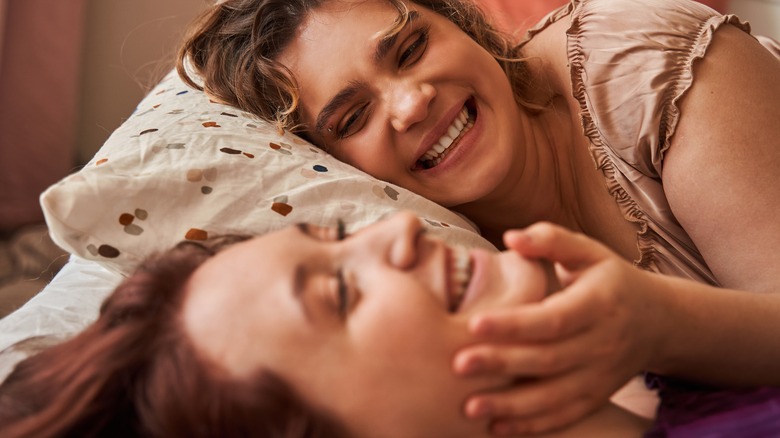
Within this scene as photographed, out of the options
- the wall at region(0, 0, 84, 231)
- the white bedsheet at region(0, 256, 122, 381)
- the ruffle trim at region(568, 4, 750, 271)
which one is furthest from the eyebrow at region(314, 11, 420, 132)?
the wall at region(0, 0, 84, 231)

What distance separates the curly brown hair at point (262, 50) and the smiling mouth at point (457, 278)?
0.64 m

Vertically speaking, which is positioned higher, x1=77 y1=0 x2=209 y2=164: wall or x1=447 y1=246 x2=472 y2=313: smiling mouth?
x1=447 y1=246 x2=472 y2=313: smiling mouth

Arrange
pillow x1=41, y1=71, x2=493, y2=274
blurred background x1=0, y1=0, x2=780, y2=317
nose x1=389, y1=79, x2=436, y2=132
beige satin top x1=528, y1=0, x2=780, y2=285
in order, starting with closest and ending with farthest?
pillow x1=41, y1=71, x2=493, y2=274 → beige satin top x1=528, y1=0, x2=780, y2=285 → nose x1=389, y1=79, x2=436, y2=132 → blurred background x1=0, y1=0, x2=780, y2=317

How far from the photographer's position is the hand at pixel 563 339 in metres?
0.76

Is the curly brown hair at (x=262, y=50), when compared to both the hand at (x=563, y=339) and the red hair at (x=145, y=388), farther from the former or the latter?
the hand at (x=563, y=339)

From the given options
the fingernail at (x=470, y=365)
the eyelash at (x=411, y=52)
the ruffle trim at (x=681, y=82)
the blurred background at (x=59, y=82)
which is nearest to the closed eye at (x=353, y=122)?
the eyelash at (x=411, y=52)

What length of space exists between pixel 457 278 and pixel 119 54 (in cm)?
205

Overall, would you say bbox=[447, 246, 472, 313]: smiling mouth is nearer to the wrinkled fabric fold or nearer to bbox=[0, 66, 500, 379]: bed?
bbox=[0, 66, 500, 379]: bed

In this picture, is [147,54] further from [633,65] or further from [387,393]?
[387,393]

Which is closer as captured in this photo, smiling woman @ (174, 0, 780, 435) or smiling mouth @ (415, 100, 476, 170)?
smiling woman @ (174, 0, 780, 435)

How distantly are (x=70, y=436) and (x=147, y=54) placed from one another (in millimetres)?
2012

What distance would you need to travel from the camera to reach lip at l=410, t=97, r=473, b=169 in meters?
1.36

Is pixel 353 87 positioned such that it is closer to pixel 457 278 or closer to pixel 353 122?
pixel 353 122

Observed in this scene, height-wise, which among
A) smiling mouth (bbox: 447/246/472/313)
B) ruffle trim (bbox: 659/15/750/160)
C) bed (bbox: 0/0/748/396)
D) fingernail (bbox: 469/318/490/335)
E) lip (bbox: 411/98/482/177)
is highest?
ruffle trim (bbox: 659/15/750/160)
